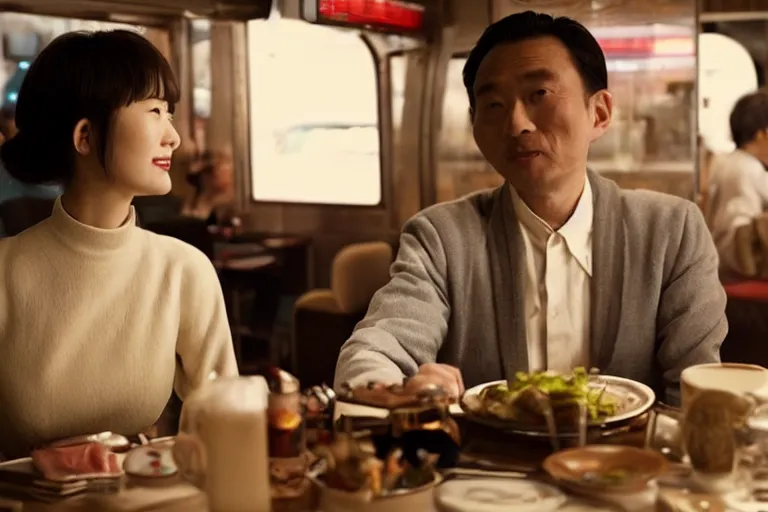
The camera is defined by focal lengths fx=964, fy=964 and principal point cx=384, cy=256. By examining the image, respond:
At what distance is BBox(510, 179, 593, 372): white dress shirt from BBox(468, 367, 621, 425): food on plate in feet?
1.45

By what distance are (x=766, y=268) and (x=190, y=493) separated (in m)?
1.96

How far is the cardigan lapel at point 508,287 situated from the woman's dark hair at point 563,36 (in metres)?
0.29

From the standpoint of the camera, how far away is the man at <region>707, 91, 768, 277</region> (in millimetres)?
2598

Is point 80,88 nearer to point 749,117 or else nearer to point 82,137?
point 82,137

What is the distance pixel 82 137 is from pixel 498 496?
0.84 metres

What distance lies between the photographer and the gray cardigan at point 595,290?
173 cm

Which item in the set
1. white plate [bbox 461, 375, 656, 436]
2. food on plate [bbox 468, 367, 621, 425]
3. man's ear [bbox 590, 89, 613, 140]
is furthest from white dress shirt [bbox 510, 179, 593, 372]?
food on plate [bbox 468, 367, 621, 425]

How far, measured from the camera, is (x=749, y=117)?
2.61m

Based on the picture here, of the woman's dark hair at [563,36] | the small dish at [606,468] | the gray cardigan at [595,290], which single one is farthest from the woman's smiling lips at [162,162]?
the small dish at [606,468]

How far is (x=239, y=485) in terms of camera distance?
1066 millimetres

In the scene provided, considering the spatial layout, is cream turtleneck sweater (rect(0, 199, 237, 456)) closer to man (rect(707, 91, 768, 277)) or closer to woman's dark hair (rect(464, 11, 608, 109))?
woman's dark hair (rect(464, 11, 608, 109))

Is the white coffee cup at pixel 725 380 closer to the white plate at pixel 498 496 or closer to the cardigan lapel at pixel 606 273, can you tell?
the white plate at pixel 498 496

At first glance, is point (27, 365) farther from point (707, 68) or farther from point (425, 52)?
point (707, 68)

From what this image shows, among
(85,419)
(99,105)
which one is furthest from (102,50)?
(85,419)
